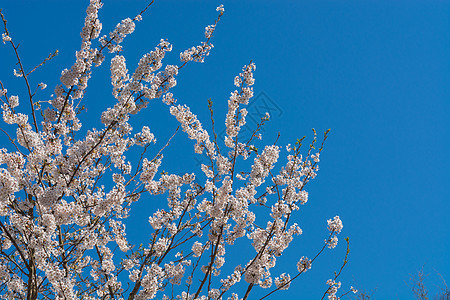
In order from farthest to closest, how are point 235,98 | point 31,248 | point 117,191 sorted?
point 235,98 < point 117,191 < point 31,248

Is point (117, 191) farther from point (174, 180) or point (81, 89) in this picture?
point (81, 89)

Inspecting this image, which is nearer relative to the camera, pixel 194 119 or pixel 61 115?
pixel 61 115

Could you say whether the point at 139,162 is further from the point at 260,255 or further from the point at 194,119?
the point at 260,255

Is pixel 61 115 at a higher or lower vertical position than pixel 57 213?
higher

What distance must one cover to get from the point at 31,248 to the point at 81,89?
1.89m

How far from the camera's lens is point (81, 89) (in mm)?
4426

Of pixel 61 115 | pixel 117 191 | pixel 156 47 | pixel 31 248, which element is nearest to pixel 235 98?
pixel 156 47

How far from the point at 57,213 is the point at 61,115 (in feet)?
4.09

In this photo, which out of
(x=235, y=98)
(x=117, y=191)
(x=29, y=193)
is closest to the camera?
(x=29, y=193)

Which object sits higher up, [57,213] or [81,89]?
[81,89]

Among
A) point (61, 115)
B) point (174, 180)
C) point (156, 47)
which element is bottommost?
point (174, 180)

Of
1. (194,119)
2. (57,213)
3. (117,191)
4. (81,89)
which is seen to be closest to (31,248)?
(57,213)

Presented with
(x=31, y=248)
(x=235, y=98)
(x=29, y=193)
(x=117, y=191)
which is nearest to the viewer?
(x=31, y=248)

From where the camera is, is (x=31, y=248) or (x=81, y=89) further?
(x=81, y=89)
